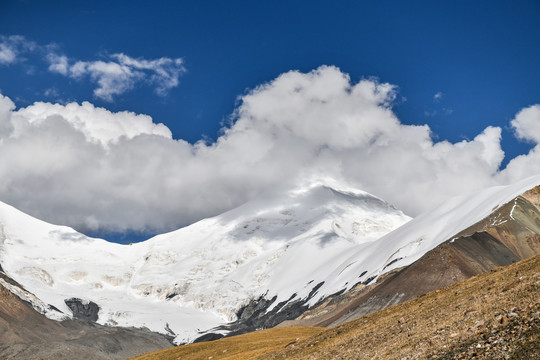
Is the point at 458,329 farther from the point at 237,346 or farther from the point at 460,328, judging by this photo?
the point at 237,346

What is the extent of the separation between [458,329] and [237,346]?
4621 centimetres

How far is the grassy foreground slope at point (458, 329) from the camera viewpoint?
25219mm

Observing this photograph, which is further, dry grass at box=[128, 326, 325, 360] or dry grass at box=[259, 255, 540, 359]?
dry grass at box=[128, 326, 325, 360]

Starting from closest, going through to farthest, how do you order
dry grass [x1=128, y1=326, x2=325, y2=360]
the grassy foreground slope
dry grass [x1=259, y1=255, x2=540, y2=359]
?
the grassy foreground slope < dry grass [x1=259, y1=255, x2=540, y2=359] < dry grass [x1=128, y1=326, x2=325, y2=360]

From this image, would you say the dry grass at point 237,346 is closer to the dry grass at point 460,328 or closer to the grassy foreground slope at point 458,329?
the grassy foreground slope at point 458,329

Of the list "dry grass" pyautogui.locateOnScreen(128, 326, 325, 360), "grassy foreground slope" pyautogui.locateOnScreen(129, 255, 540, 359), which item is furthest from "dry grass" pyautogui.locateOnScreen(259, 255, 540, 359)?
"dry grass" pyautogui.locateOnScreen(128, 326, 325, 360)

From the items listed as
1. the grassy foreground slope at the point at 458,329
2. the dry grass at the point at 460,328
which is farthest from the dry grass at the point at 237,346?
the dry grass at the point at 460,328

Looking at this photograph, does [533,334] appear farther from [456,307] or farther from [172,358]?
[172,358]

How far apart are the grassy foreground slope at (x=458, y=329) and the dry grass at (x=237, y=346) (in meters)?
15.8

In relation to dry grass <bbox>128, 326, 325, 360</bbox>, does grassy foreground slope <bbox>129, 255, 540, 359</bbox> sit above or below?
below

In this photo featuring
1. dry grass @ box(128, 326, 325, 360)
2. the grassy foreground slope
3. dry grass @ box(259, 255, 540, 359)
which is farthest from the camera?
dry grass @ box(128, 326, 325, 360)

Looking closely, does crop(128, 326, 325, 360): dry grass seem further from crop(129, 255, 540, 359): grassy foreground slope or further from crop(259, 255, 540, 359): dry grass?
crop(259, 255, 540, 359): dry grass

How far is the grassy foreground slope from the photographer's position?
993 inches

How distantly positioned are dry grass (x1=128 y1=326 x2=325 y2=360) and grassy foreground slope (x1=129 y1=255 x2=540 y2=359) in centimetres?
1580
